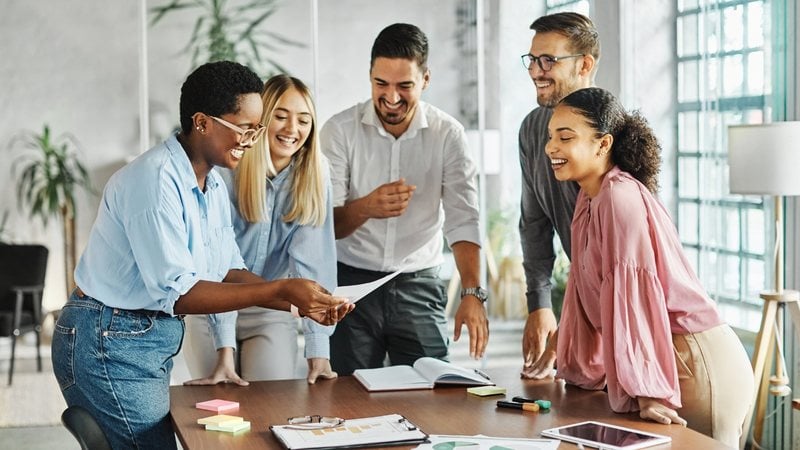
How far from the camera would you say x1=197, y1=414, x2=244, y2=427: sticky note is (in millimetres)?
2322

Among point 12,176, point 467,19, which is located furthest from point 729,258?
point 12,176

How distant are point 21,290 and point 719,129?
3.62m

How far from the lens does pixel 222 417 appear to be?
93.7 inches

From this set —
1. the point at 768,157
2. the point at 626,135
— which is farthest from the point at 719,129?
the point at 626,135

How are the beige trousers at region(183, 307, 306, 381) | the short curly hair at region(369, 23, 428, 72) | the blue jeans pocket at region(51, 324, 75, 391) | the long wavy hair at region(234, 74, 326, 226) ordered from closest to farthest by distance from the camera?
1. the blue jeans pocket at region(51, 324, 75, 391)
2. the long wavy hair at region(234, 74, 326, 226)
3. the beige trousers at region(183, 307, 306, 381)
4. the short curly hair at region(369, 23, 428, 72)

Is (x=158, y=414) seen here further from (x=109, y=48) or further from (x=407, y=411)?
A: (x=109, y=48)

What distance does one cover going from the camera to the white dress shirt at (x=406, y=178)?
3539 mm

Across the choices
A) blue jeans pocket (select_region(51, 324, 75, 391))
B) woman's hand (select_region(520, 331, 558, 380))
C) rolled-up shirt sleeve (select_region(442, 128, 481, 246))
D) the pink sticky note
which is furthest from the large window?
blue jeans pocket (select_region(51, 324, 75, 391))

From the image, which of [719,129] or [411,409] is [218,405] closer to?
[411,409]

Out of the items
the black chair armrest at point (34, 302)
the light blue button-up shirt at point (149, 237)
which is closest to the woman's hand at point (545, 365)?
the light blue button-up shirt at point (149, 237)

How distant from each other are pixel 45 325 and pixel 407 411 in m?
3.66

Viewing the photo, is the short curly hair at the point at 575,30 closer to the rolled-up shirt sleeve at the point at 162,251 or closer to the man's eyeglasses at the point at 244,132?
the man's eyeglasses at the point at 244,132

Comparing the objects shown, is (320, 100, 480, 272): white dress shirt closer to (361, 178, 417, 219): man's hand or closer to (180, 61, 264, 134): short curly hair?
(361, 178, 417, 219): man's hand

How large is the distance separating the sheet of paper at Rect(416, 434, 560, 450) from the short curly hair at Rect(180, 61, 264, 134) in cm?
88
